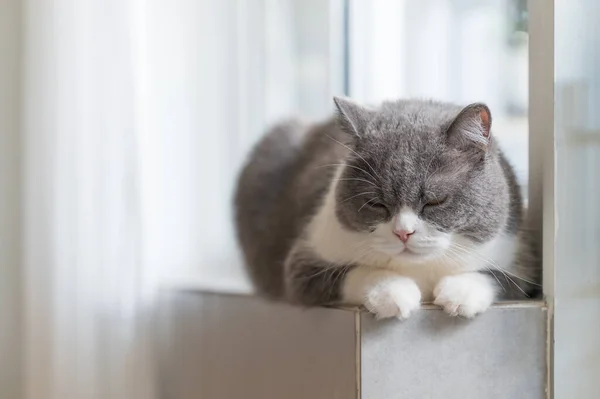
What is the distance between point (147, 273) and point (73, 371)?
297 mm

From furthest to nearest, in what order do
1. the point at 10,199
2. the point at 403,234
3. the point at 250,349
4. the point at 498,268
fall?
the point at 10,199, the point at 250,349, the point at 498,268, the point at 403,234

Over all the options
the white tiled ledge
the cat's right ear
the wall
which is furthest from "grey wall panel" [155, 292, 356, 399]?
the wall

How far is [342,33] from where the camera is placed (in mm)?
2330

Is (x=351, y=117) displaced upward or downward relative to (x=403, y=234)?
upward

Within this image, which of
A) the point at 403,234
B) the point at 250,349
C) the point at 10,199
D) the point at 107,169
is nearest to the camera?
the point at 403,234

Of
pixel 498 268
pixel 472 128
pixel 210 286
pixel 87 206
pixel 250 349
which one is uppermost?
pixel 472 128

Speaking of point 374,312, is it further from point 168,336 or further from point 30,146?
point 30,146

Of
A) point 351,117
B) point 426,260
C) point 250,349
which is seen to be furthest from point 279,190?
point 426,260

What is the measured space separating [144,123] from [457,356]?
3.39ft

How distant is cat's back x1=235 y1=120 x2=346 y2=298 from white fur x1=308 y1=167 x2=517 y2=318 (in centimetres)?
28

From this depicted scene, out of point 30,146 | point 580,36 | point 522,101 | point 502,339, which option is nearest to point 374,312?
point 502,339

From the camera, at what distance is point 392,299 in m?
1.28

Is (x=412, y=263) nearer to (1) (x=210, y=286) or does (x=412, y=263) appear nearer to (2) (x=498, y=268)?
(2) (x=498, y=268)

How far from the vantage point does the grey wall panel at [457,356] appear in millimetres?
1295
